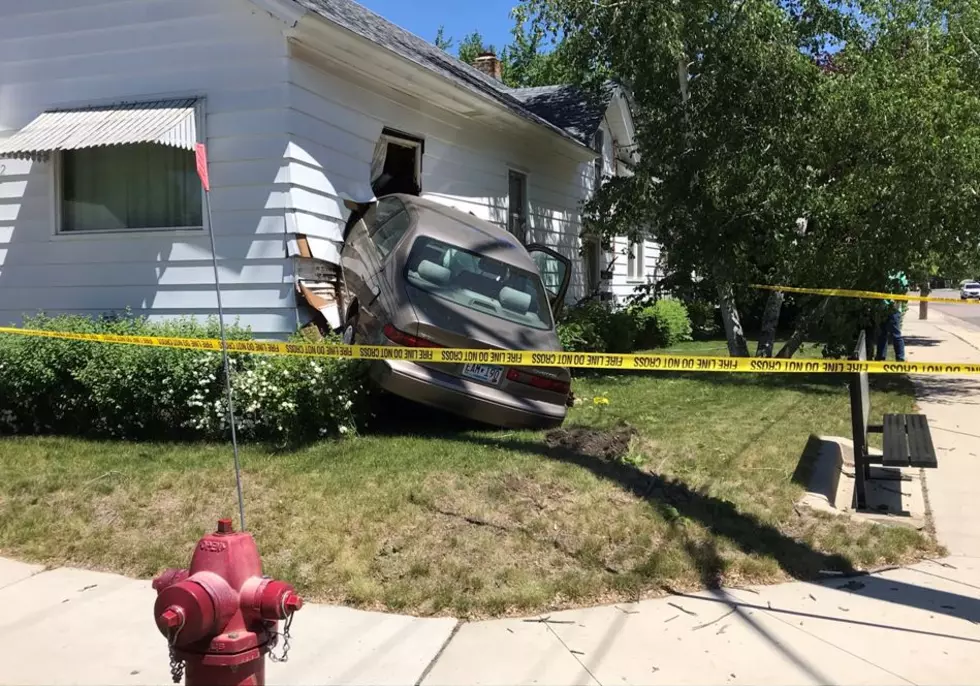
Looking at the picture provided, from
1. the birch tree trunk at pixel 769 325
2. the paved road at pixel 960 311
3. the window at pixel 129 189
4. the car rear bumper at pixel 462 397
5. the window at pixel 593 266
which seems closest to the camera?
the car rear bumper at pixel 462 397

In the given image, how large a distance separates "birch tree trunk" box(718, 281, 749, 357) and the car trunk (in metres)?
5.53

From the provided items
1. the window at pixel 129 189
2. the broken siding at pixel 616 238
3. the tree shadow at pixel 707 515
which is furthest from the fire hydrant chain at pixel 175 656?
the broken siding at pixel 616 238

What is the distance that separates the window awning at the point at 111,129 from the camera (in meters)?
7.91

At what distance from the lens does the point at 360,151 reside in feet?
30.5

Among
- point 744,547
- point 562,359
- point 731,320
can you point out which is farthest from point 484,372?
point 731,320

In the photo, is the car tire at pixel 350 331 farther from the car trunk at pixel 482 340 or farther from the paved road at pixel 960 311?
the paved road at pixel 960 311

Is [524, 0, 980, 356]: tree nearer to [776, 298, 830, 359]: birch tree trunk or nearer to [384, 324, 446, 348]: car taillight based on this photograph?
[776, 298, 830, 359]: birch tree trunk

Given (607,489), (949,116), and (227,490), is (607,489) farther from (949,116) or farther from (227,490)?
(949,116)

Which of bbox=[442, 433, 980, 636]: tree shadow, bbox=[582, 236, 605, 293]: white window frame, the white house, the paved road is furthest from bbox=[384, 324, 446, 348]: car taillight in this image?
the paved road

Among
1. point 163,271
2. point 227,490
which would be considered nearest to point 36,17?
point 163,271

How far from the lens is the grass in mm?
4555

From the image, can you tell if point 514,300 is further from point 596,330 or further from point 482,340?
point 596,330

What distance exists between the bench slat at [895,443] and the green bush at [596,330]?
498 centimetres

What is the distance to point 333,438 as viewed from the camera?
21.8ft
